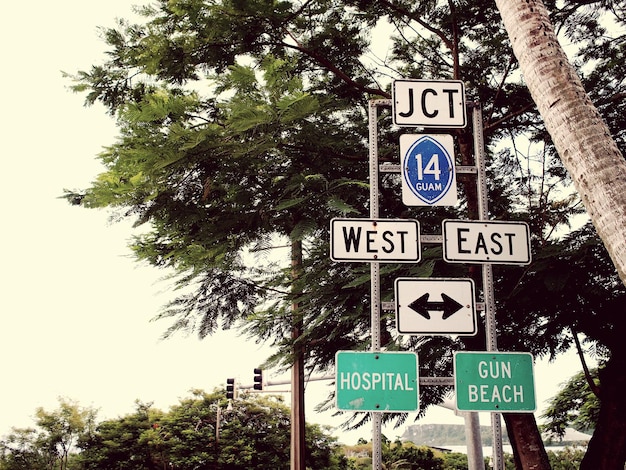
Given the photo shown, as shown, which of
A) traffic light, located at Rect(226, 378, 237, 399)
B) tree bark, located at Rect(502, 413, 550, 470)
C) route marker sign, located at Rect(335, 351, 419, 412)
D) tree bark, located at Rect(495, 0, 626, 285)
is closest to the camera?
tree bark, located at Rect(495, 0, 626, 285)

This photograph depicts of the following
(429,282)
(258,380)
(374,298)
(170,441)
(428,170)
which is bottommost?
(170,441)

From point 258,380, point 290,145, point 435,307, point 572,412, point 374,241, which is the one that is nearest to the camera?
point 435,307

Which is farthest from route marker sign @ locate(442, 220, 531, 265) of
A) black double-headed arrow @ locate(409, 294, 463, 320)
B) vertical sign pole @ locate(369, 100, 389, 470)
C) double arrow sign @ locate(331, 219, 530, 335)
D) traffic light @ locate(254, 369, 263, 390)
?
traffic light @ locate(254, 369, 263, 390)

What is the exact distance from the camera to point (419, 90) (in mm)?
5449

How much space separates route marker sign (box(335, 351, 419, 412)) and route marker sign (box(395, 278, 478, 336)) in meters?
0.27

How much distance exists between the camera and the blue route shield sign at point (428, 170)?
17.3 feet

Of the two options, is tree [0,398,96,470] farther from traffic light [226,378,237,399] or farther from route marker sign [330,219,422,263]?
route marker sign [330,219,422,263]

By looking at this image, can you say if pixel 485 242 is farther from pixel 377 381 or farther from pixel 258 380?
pixel 258 380

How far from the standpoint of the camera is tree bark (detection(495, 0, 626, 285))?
14.7 ft

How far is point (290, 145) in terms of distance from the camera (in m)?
8.01

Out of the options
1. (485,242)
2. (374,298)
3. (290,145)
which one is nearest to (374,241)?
(374,298)

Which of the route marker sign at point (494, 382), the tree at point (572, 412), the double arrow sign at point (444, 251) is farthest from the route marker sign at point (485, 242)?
the tree at point (572, 412)

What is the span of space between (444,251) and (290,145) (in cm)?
349

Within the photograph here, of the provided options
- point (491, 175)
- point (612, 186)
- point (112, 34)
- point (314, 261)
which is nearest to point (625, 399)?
point (491, 175)
